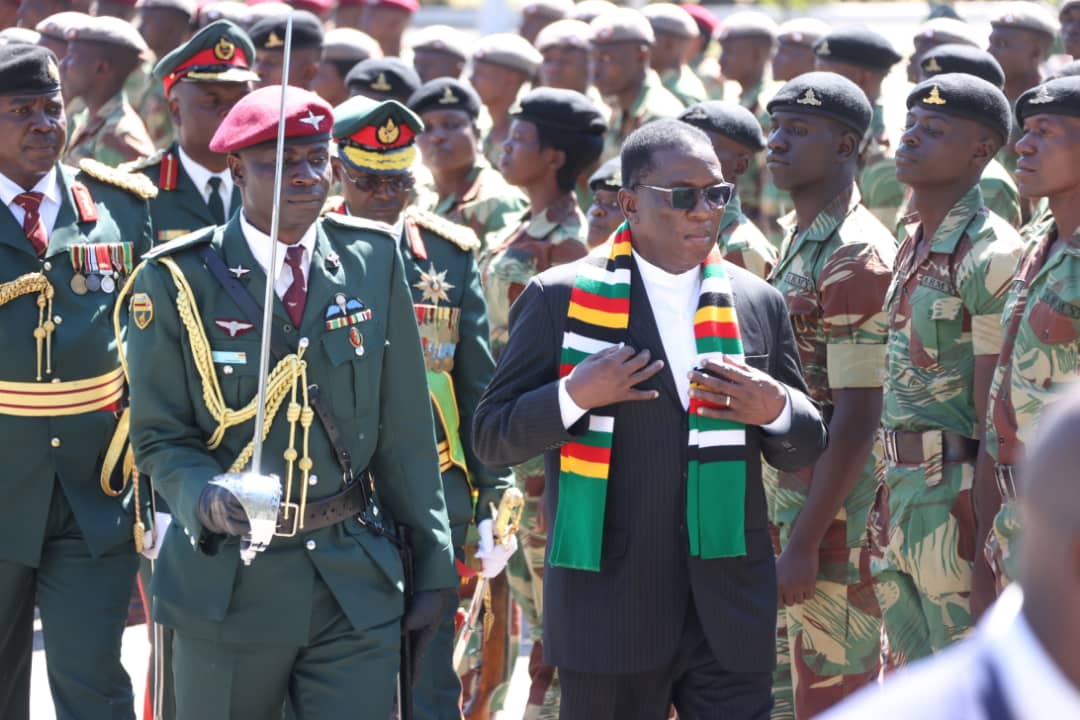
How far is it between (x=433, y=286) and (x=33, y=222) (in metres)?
1.36

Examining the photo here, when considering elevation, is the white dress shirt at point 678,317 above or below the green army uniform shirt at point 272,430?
above

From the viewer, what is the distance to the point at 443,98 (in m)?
8.47

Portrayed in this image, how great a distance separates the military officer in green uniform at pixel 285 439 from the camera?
4.71 meters

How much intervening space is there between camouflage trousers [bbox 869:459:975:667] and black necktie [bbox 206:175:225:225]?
270 centimetres

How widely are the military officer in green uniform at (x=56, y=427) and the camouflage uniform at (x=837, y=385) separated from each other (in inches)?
89.1

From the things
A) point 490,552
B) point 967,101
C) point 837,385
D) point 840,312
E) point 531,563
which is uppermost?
point 967,101

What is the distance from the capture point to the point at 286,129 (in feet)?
16.0

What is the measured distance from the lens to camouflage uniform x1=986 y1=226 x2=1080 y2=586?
5121mm

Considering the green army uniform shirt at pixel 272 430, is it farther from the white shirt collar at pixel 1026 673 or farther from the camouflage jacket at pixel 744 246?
the white shirt collar at pixel 1026 673

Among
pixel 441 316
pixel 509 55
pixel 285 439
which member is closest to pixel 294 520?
pixel 285 439

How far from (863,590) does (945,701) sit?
4401 mm

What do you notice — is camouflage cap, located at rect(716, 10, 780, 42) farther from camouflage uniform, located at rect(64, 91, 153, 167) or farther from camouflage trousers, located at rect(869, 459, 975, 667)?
camouflage trousers, located at rect(869, 459, 975, 667)

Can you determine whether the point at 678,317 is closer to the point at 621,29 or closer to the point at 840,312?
the point at 840,312

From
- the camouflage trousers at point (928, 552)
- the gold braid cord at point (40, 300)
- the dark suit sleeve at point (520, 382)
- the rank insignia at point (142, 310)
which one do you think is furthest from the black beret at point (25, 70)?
the camouflage trousers at point (928, 552)
